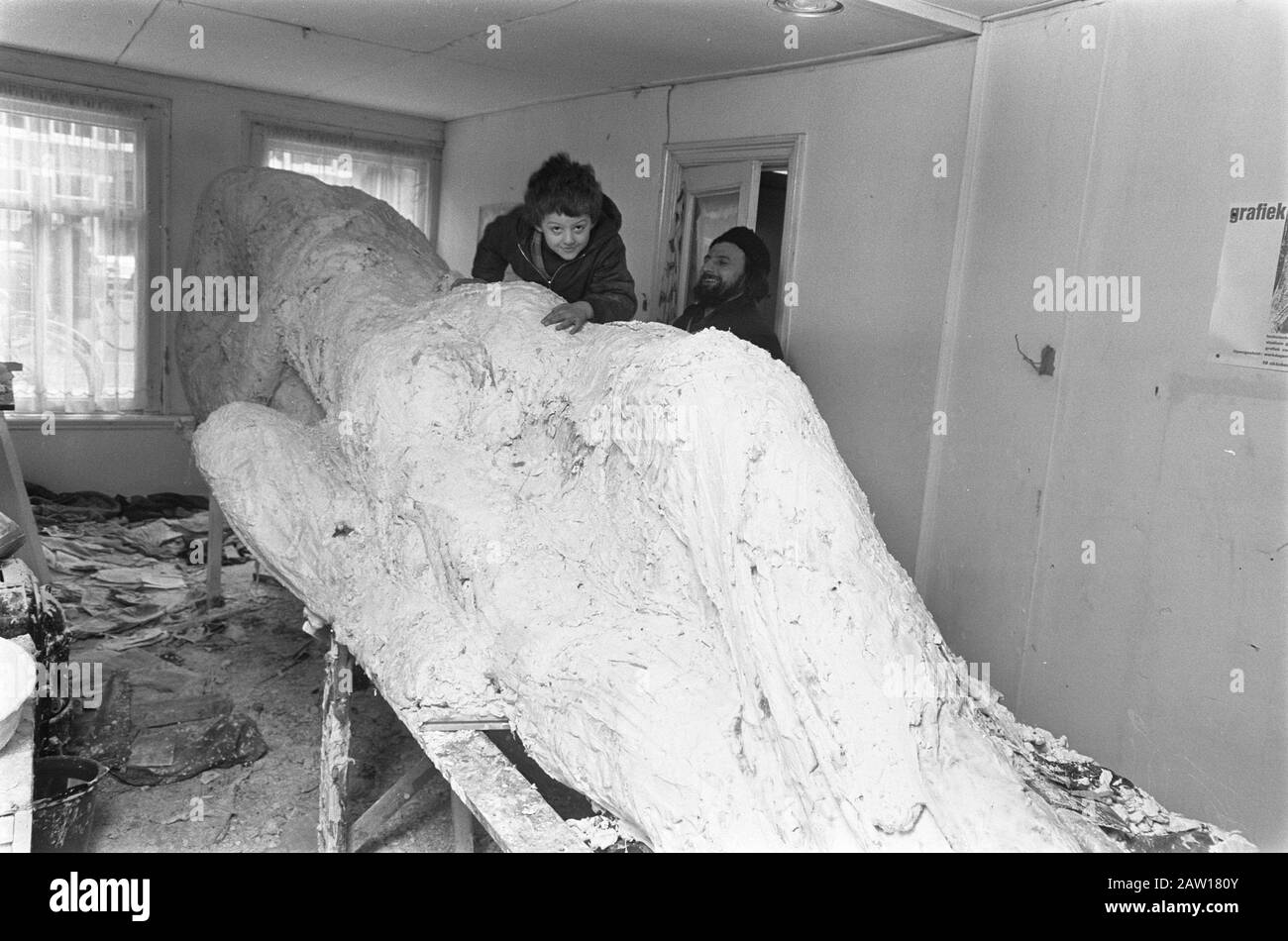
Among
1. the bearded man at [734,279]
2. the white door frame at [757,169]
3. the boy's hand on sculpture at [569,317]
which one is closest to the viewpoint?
the boy's hand on sculpture at [569,317]

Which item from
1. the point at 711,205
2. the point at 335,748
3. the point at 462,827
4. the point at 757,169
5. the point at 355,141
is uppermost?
the point at 355,141

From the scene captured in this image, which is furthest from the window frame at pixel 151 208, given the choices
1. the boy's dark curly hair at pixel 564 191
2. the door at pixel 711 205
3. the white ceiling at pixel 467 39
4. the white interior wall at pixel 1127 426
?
the white interior wall at pixel 1127 426

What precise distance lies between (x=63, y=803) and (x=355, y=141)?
200 inches

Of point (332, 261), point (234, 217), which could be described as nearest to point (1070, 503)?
point (332, 261)

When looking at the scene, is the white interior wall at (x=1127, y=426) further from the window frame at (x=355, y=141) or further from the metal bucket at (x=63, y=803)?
the window frame at (x=355, y=141)

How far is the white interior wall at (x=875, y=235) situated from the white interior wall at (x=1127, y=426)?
0.13 metres

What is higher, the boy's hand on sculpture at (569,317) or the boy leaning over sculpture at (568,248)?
the boy leaning over sculpture at (568,248)

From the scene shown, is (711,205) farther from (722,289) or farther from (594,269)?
(594,269)

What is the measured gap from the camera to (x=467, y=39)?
4305 millimetres

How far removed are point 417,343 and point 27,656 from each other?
113 centimetres

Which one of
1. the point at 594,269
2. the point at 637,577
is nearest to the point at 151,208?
the point at 594,269

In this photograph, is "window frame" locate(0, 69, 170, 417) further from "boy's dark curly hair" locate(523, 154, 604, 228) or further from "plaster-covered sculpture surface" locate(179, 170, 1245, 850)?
"boy's dark curly hair" locate(523, 154, 604, 228)

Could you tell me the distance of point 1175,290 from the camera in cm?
289

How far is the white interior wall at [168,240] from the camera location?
5777 mm
